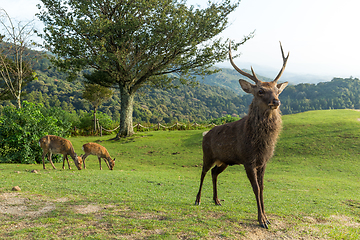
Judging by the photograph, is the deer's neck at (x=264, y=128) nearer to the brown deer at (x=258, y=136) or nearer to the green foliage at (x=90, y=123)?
the brown deer at (x=258, y=136)

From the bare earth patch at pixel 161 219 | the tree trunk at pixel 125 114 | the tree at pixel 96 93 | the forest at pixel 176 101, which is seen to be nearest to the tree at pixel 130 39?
the tree trunk at pixel 125 114

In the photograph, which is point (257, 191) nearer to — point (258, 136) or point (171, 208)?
point (258, 136)

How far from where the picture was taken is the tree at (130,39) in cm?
1694

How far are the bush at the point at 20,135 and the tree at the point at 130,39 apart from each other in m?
6.86

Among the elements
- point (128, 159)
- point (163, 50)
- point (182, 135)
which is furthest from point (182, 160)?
point (163, 50)

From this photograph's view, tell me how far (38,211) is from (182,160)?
10458 mm

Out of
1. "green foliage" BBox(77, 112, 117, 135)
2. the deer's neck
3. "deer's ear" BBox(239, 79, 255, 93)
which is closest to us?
the deer's neck

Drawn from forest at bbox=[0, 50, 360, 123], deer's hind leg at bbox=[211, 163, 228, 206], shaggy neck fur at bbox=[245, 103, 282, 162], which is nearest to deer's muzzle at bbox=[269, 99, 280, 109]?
shaggy neck fur at bbox=[245, 103, 282, 162]

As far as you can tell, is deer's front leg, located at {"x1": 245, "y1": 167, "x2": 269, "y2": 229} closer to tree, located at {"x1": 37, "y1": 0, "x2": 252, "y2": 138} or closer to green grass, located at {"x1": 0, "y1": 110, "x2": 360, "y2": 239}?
green grass, located at {"x1": 0, "y1": 110, "x2": 360, "y2": 239}

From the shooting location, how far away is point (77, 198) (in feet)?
17.0

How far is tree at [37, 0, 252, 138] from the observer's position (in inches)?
667

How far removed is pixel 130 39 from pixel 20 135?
1062 cm

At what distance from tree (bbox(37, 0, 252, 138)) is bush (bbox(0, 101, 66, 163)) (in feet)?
22.5

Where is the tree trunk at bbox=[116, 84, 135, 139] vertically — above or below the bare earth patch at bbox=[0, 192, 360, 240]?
above
